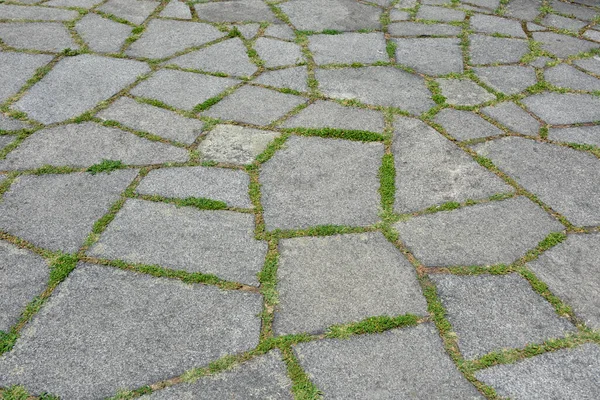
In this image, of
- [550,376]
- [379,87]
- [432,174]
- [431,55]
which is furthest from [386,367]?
[431,55]

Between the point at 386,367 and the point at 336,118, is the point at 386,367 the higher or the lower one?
the lower one

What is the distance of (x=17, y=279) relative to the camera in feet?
7.17

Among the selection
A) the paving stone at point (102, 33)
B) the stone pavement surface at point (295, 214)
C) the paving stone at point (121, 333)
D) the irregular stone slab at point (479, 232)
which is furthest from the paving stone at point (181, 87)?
the irregular stone slab at point (479, 232)

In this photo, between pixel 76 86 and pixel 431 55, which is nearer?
pixel 76 86

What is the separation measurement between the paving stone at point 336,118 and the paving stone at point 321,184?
15cm

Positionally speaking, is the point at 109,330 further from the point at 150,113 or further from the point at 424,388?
the point at 150,113

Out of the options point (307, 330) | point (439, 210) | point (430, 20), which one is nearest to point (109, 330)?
point (307, 330)

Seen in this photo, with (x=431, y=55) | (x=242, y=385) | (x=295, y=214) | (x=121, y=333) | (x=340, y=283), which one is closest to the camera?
(x=242, y=385)

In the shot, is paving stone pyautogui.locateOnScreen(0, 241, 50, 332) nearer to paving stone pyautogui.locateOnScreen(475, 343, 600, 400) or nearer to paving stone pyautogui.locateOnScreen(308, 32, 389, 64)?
paving stone pyautogui.locateOnScreen(475, 343, 600, 400)

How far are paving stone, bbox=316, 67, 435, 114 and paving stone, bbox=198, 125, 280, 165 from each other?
651mm

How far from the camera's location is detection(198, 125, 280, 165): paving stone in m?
2.89

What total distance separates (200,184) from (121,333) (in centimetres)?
90

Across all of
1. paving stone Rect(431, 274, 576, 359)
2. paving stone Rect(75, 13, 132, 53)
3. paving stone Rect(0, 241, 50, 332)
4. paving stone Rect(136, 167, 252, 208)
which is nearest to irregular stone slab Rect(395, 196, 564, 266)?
paving stone Rect(431, 274, 576, 359)

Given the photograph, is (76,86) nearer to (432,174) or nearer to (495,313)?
(432,174)
